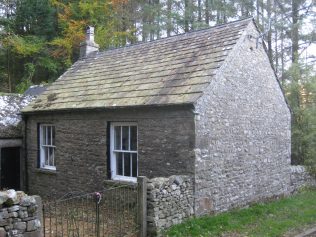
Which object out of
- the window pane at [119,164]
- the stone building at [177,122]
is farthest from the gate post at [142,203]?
the window pane at [119,164]

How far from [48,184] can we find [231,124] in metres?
7.78

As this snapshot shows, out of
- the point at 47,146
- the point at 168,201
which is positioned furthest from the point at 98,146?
the point at 168,201

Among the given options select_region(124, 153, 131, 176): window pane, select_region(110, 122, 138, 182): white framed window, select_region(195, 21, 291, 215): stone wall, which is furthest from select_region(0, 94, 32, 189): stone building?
select_region(195, 21, 291, 215): stone wall

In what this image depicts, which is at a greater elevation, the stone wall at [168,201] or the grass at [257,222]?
the stone wall at [168,201]

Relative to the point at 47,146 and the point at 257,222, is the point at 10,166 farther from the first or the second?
the point at 257,222

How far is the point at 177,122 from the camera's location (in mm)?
10766

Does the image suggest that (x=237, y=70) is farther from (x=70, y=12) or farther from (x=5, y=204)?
(x=70, y=12)

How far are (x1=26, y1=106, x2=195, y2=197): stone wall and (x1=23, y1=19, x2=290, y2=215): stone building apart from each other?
3 centimetres

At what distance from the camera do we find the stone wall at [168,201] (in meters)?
9.02

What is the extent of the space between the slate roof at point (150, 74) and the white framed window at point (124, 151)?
930mm

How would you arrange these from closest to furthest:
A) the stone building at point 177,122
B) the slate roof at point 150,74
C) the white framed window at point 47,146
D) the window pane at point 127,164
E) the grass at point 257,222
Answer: the grass at point 257,222, the stone building at point 177,122, the slate roof at point 150,74, the window pane at point 127,164, the white framed window at point 47,146

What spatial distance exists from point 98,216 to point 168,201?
6.28 feet

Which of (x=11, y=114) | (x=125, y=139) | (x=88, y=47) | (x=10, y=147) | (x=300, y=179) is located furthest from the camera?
(x=88, y=47)

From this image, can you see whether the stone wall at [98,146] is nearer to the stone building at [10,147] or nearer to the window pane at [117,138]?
the window pane at [117,138]
